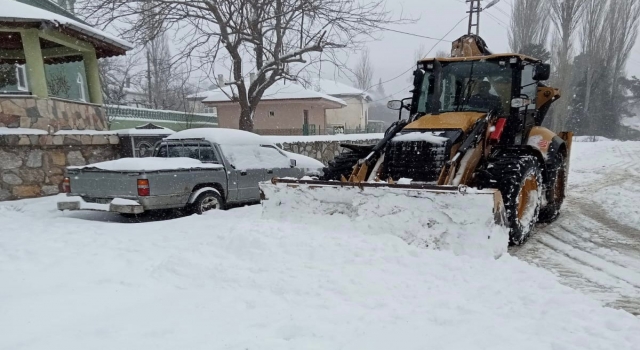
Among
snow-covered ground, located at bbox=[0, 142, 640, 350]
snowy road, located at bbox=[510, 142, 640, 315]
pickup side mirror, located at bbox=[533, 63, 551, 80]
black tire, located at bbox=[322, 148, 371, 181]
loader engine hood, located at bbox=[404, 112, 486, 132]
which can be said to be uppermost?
pickup side mirror, located at bbox=[533, 63, 551, 80]

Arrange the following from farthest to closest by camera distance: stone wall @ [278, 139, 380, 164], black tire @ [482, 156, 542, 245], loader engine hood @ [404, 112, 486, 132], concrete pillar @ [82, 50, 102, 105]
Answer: stone wall @ [278, 139, 380, 164] < concrete pillar @ [82, 50, 102, 105] < loader engine hood @ [404, 112, 486, 132] < black tire @ [482, 156, 542, 245]

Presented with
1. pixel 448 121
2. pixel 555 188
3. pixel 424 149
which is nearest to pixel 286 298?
pixel 424 149

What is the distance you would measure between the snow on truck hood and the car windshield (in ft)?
12.9

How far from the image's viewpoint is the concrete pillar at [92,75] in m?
11.0

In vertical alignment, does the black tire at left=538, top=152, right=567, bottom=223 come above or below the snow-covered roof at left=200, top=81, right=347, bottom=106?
below

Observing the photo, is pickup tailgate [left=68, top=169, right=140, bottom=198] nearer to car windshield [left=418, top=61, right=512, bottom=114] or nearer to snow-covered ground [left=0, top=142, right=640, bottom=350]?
snow-covered ground [left=0, top=142, right=640, bottom=350]

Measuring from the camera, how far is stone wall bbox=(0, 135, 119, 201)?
8.17 meters

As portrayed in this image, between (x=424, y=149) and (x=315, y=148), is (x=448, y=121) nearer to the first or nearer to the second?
(x=424, y=149)

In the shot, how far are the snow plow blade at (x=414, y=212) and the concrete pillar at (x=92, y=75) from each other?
8583 mm

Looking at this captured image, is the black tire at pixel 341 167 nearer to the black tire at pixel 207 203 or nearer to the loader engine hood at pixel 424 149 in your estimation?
the loader engine hood at pixel 424 149

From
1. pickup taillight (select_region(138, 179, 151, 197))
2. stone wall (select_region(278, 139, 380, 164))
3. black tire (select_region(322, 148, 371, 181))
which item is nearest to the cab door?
black tire (select_region(322, 148, 371, 181))

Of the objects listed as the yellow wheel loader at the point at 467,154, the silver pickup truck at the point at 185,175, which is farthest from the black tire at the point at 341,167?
the silver pickup truck at the point at 185,175

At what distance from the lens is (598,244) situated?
5.29 metres

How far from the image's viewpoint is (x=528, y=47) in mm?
34812
